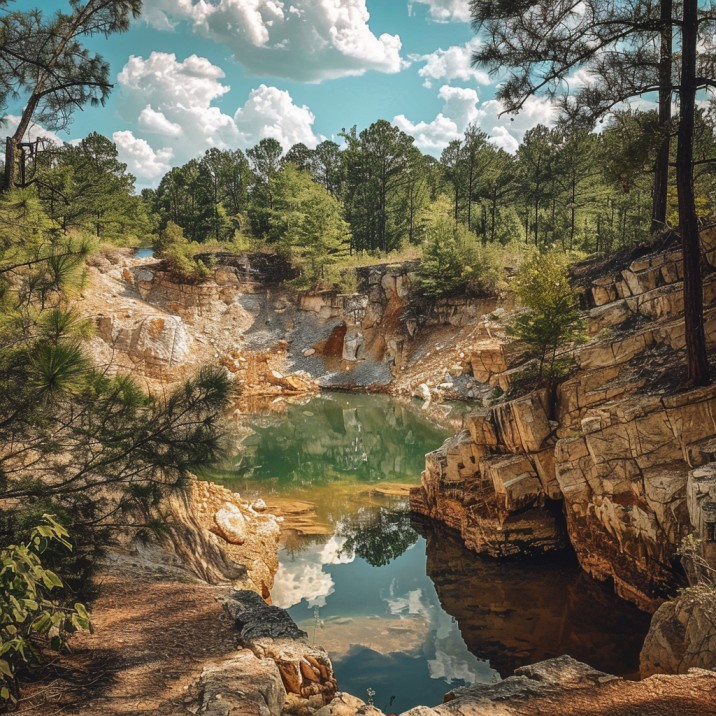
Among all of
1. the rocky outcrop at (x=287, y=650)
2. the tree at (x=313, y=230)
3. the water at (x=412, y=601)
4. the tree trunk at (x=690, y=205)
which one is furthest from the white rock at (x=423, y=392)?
the rocky outcrop at (x=287, y=650)

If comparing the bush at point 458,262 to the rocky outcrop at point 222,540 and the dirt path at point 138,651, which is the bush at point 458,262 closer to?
the rocky outcrop at point 222,540

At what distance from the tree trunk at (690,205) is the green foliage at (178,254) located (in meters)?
31.2

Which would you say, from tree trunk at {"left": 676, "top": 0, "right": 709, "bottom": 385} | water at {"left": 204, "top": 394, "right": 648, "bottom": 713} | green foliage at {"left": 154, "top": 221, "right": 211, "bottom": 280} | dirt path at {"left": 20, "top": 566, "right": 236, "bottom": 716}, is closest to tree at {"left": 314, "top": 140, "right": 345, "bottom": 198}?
green foliage at {"left": 154, "top": 221, "right": 211, "bottom": 280}

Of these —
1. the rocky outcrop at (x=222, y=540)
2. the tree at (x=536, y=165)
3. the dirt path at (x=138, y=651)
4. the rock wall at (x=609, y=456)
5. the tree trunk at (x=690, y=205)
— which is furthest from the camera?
the tree at (x=536, y=165)

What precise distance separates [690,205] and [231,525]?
1157 centimetres

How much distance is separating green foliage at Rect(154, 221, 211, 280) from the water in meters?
21.2

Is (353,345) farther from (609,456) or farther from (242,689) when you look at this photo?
(242,689)

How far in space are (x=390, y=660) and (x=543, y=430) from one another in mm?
5829

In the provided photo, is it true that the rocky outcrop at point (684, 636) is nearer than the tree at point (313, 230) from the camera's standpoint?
Yes

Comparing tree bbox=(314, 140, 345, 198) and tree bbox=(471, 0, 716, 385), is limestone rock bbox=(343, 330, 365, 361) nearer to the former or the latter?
tree bbox=(314, 140, 345, 198)

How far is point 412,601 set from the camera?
10609 mm

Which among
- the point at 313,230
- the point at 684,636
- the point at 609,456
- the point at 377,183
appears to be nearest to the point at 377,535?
the point at 609,456

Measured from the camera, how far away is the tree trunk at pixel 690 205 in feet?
28.0

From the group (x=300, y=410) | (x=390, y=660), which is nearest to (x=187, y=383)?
(x=390, y=660)
